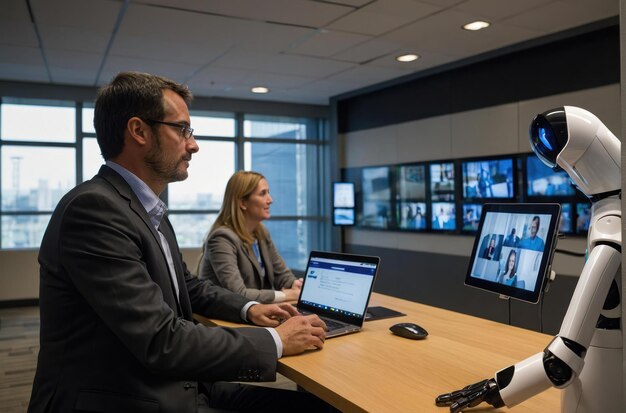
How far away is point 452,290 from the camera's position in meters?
5.71

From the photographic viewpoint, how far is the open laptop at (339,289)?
1848 mm

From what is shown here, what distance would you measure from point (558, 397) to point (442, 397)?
29 cm

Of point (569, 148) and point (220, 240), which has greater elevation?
point (569, 148)

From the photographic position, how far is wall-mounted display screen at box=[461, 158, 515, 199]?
16.7 feet

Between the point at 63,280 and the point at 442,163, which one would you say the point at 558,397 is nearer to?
the point at 63,280

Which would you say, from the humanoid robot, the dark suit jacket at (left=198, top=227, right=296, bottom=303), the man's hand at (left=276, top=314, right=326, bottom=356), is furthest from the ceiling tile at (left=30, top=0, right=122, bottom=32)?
the humanoid robot

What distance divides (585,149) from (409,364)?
0.75 m

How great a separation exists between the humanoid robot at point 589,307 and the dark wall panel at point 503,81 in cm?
370

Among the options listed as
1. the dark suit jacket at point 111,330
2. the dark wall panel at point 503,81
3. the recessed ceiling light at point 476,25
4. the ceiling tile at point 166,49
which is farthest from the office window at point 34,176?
the dark suit jacket at point 111,330

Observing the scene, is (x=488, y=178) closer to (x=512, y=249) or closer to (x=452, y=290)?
(x=452, y=290)

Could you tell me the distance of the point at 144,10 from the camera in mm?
3865

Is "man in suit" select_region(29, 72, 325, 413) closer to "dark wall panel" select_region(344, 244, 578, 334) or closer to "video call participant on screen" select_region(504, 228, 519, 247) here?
"video call participant on screen" select_region(504, 228, 519, 247)

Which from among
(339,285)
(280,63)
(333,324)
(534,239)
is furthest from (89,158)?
(534,239)

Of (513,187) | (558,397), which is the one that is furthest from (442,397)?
(513,187)
